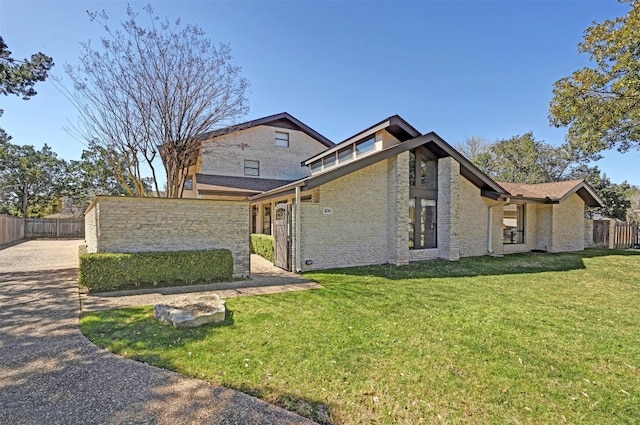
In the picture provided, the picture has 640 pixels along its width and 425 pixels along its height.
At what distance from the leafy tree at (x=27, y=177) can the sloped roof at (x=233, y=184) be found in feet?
78.3

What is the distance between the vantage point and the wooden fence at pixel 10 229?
2058 cm

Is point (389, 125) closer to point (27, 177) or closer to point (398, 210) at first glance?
point (398, 210)

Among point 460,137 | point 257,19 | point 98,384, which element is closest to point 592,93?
point 257,19

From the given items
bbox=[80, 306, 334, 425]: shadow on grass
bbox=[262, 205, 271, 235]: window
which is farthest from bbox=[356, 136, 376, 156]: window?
bbox=[80, 306, 334, 425]: shadow on grass

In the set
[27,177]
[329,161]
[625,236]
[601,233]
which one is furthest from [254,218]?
[27,177]

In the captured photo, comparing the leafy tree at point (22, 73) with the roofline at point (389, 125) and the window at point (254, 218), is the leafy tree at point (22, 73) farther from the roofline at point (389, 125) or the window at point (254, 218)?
the roofline at point (389, 125)

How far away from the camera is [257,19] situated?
11.5 meters

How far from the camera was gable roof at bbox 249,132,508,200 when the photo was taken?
1027 centimetres

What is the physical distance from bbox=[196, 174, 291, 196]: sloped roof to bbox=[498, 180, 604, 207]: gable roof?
13.1 m

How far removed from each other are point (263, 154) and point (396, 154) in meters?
10.6

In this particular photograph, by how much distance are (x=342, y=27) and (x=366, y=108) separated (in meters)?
7.32

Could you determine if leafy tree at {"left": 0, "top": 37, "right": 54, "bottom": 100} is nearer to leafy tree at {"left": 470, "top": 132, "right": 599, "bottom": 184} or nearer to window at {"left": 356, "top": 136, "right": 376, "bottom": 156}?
window at {"left": 356, "top": 136, "right": 376, "bottom": 156}

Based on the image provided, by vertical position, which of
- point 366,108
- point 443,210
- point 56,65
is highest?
point 366,108

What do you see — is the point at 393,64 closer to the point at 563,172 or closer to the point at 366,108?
the point at 366,108
